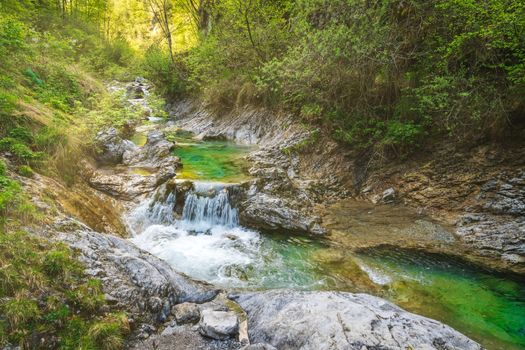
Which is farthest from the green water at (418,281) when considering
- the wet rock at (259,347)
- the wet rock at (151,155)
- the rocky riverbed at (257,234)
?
the wet rock at (151,155)

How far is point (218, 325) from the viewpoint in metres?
3.65

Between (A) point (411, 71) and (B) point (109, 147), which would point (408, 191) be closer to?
(A) point (411, 71)

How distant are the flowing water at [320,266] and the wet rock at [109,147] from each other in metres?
2.51

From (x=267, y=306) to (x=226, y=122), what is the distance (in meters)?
11.9

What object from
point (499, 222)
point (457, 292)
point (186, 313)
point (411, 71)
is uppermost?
point (411, 71)

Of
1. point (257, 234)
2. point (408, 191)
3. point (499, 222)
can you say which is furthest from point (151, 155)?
point (499, 222)

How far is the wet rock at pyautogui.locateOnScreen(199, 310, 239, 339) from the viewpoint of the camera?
360 centimetres

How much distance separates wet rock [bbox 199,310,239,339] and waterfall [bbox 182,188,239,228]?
3626mm

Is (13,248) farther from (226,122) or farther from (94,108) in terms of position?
(226,122)

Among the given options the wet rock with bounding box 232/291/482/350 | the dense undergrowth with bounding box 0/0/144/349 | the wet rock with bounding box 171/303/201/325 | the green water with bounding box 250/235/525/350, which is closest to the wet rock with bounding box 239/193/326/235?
the green water with bounding box 250/235/525/350

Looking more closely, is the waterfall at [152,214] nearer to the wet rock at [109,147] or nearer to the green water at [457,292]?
the wet rock at [109,147]

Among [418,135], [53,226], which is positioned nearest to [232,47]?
[418,135]

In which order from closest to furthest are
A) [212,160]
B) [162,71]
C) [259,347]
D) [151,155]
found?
1. [259,347]
2. [151,155]
3. [212,160]
4. [162,71]

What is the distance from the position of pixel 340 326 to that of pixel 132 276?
276 cm
